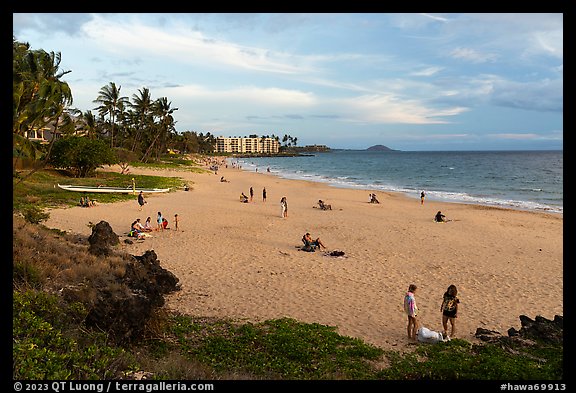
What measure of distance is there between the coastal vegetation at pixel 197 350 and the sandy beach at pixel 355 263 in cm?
92

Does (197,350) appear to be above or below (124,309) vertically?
below

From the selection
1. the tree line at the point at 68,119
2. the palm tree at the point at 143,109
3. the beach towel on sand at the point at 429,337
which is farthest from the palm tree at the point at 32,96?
the palm tree at the point at 143,109

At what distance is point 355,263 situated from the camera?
13641 mm

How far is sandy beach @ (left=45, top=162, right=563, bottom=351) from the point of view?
9086mm

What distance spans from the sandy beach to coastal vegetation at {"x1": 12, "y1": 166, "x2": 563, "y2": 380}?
3.02ft

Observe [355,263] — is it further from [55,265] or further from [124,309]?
[55,265]

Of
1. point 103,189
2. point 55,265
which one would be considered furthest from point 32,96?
point 103,189

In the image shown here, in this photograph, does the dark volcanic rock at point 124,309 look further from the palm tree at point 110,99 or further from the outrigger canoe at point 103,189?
the palm tree at point 110,99

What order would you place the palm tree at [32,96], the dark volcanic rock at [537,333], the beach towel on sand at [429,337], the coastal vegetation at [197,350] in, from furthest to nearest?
the palm tree at [32,96], the beach towel on sand at [429,337], the dark volcanic rock at [537,333], the coastal vegetation at [197,350]

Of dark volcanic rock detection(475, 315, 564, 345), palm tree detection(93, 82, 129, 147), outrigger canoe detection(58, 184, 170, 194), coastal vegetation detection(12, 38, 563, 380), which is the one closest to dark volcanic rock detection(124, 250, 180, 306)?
coastal vegetation detection(12, 38, 563, 380)

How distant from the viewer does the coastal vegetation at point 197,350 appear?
4.36 meters

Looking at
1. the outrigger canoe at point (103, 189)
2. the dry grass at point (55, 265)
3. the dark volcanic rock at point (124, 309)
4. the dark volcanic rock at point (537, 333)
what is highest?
the outrigger canoe at point (103, 189)

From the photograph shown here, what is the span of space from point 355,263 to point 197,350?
27.0 ft

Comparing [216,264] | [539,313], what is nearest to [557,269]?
[539,313]
